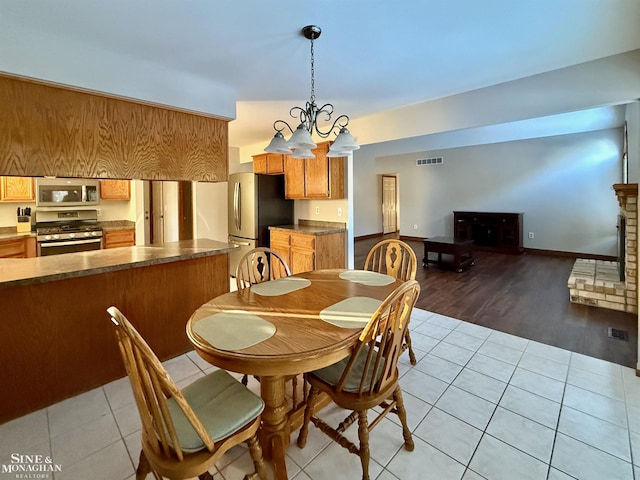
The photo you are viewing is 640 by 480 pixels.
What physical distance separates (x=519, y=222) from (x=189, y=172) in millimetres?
6922

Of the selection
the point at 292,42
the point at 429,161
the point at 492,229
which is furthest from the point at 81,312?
the point at 429,161

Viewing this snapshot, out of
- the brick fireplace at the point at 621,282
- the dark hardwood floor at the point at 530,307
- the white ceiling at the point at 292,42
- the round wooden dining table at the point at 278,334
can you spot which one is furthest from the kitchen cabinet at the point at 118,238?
the brick fireplace at the point at 621,282

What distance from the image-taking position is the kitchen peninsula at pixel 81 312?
6.10 ft

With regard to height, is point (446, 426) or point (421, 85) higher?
point (421, 85)

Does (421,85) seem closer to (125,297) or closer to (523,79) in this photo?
(523,79)

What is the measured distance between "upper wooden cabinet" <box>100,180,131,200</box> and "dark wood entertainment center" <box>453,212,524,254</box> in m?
6.38

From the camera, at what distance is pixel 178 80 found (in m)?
2.46

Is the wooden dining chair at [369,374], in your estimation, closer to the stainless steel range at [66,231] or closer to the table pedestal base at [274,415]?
the table pedestal base at [274,415]

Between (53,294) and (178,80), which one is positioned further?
(178,80)

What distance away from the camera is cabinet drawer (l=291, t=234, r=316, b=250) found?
3.88 m

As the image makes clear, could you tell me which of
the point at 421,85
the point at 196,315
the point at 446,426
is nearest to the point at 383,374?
the point at 446,426

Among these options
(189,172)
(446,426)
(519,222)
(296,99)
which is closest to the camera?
(446,426)

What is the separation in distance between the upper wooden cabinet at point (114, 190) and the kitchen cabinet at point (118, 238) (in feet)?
1.82

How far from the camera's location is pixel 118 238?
4660mm
